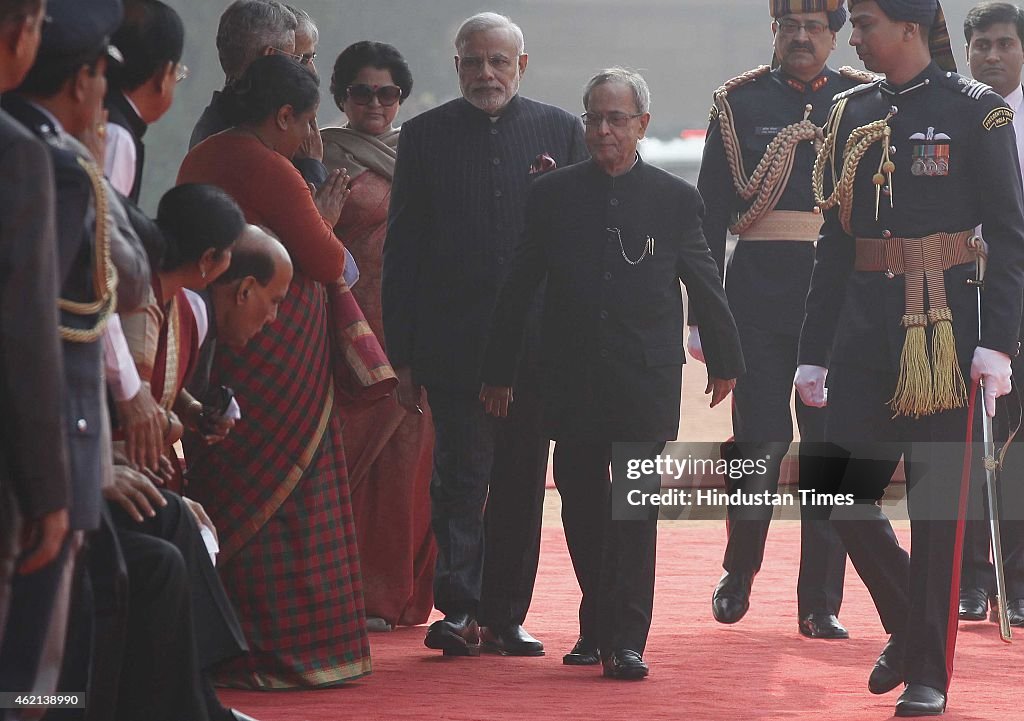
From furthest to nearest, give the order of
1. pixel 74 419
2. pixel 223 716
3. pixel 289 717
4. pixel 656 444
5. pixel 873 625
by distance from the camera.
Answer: pixel 873 625 → pixel 656 444 → pixel 289 717 → pixel 223 716 → pixel 74 419

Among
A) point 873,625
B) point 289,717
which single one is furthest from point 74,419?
point 873,625

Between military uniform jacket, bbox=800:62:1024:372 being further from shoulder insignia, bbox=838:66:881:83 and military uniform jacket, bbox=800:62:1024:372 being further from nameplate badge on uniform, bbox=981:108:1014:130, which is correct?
shoulder insignia, bbox=838:66:881:83

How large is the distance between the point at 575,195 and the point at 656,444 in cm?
Answer: 80

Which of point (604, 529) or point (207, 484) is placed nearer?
point (207, 484)

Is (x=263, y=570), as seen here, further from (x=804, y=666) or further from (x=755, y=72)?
(x=755, y=72)

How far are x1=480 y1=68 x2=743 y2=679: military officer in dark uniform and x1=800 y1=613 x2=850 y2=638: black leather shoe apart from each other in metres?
1.02

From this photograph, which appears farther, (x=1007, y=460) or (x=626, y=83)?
(x=1007, y=460)

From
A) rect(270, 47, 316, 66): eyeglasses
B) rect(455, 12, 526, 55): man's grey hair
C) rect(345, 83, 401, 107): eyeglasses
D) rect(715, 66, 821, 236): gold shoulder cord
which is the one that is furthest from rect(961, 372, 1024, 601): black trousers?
A: rect(270, 47, 316, 66): eyeglasses

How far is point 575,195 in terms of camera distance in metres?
5.80

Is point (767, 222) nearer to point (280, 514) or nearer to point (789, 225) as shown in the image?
point (789, 225)

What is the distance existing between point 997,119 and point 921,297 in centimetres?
52

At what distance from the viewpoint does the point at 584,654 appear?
583 cm

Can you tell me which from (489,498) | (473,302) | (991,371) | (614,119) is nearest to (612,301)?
(614,119)

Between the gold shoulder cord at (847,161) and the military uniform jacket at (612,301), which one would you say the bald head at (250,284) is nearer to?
the military uniform jacket at (612,301)
